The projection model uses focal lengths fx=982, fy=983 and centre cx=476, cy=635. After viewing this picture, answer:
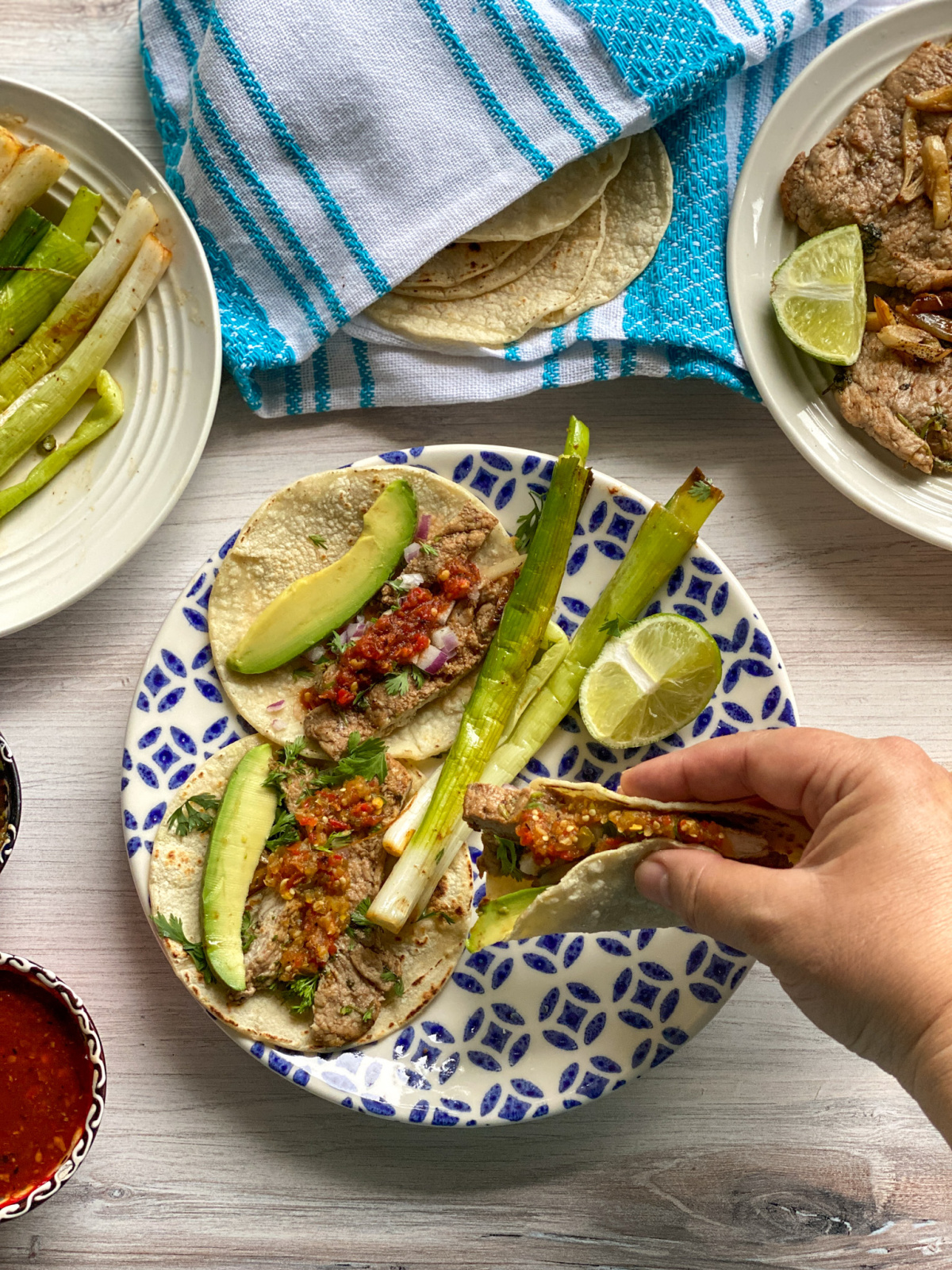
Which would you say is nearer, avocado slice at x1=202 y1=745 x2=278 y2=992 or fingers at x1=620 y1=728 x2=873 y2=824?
fingers at x1=620 y1=728 x2=873 y2=824

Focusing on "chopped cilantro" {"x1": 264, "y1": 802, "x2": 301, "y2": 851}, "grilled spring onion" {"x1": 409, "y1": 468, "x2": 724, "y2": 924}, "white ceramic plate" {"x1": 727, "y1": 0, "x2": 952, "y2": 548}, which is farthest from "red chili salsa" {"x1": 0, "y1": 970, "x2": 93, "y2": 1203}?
"white ceramic plate" {"x1": 727, "y1": 0, "x2": 952, "y2": 548}

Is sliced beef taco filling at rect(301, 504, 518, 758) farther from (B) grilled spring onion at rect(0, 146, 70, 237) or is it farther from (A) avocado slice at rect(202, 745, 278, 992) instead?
(B) grilled spring onion at rect(0, 146, 70, 237)

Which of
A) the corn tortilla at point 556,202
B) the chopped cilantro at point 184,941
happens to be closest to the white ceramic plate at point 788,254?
the corn tortilla at point 556,202

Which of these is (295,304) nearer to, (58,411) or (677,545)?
(58,411)

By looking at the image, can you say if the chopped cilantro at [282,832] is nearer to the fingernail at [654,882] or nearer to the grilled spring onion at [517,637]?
the grilled spring onion at [517,637]

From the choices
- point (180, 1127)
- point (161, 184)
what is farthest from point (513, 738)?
point (161, 184)

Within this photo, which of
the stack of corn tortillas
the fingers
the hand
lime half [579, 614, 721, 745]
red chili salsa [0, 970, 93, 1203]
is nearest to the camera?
the hand

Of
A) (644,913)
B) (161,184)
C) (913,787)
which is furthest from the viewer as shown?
(161,184)
